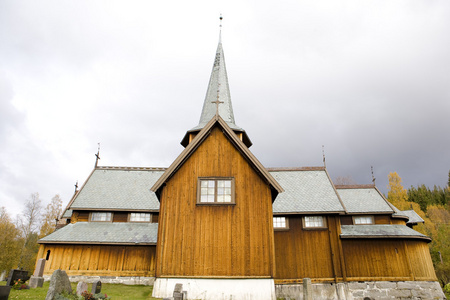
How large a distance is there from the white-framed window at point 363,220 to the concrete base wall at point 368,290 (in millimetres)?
4143

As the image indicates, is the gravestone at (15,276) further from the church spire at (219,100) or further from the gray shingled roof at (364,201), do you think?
the gray shingled roof at (364,201)

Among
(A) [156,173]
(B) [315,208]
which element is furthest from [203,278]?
(A) [156,173]

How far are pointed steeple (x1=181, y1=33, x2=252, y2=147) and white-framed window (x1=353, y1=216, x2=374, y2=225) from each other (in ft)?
34.6

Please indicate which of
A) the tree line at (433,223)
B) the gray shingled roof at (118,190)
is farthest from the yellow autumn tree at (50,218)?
the tree line at (433,223)

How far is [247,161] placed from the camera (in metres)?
15.6

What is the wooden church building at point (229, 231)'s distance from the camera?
46.3 feet

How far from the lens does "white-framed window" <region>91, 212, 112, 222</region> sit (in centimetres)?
2224

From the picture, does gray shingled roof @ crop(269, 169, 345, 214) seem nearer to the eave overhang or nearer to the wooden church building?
the wooden church building

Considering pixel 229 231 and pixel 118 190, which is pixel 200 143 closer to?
pixel 229 231

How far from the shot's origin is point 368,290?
18.6 m

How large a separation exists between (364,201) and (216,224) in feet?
45.9

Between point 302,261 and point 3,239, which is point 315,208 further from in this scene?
point 3,239

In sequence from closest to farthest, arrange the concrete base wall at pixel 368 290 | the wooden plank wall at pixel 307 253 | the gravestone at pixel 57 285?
1. the gravestone at pixel 57 285
2. the concrete base wall at pixel 368 290
3. the wooden plank wall at pixel 307 253

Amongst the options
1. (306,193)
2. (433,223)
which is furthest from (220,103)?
(433,223)
